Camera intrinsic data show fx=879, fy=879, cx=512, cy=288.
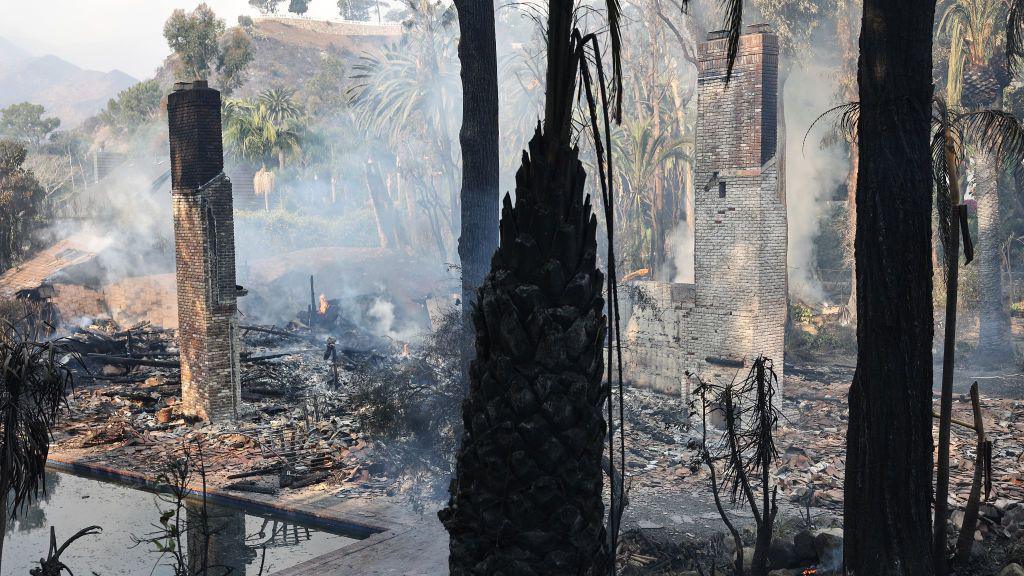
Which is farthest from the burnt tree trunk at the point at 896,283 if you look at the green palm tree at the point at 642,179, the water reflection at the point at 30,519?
the green palm tree at the point at 642,179

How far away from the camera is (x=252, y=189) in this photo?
55.1m

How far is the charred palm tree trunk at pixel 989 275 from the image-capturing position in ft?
85.1

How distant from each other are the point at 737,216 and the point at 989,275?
13.2 m

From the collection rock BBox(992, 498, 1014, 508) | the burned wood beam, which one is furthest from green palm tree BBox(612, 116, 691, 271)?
rock BBox(992, 498, 1014, 508)

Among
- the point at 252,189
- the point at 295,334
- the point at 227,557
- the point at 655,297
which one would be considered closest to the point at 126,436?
the point at 227,557

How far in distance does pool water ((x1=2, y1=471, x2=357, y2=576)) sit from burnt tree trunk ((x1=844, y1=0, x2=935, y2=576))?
749 cm

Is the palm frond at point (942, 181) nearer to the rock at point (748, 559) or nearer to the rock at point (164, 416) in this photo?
the rock at point (748, 559)

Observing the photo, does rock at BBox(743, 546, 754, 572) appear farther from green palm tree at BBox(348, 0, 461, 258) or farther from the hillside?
the hillside

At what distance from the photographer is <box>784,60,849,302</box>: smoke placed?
38.2m

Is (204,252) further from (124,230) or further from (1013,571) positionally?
(124,230)

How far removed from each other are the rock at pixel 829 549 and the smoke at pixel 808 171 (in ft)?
98.5

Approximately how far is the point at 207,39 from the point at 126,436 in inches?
1663

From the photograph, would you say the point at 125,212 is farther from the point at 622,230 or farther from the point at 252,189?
the point at 622,230

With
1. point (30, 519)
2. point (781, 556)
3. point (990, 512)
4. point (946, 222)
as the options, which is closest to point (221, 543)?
point (30, 519)
